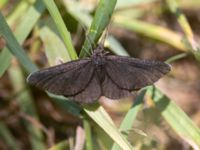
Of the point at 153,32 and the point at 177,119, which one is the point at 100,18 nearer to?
the point at 177,119

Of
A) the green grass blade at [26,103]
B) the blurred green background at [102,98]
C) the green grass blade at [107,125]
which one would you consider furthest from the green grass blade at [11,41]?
the green grass blade at [26,103]

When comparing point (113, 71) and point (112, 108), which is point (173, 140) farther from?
point (113, 71)

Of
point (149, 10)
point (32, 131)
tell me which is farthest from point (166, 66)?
point (149, 10)

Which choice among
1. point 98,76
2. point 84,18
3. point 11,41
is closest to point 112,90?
point 98,76

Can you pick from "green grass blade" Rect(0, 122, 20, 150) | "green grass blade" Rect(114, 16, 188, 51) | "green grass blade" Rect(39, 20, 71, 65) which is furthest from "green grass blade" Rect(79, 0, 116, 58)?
"green grass blade" Rect(0, 122, 20, 150)

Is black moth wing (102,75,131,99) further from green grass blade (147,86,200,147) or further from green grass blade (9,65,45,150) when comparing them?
green grass blade (9,65,45,150)

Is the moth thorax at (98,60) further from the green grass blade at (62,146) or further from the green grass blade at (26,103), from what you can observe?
the green grass blade at (26,103)
